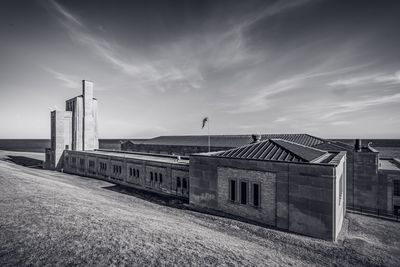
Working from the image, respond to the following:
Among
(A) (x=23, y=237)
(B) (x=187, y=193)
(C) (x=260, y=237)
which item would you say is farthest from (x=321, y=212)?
(A) (x=23, y=237)

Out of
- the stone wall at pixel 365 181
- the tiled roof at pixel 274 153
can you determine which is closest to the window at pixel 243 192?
the tiled roof at pixel 274 153

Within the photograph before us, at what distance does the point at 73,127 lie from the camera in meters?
47.2

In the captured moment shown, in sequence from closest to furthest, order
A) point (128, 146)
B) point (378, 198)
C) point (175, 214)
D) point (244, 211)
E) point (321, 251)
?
point (321, 251) < point (244, 211) < point (175, 214) < point (378, 198) < point (128, 146)

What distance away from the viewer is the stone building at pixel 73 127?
1809 inches

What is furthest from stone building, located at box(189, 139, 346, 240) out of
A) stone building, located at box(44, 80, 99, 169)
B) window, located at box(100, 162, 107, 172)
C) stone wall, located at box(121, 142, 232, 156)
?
stone building, located at box(44, 80, 99, 169)

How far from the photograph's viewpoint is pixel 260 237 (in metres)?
14.5

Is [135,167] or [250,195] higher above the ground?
[135,167]

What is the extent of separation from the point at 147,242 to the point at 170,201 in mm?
13403

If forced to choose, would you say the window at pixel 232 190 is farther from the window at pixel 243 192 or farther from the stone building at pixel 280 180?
the window at pixel 243 192

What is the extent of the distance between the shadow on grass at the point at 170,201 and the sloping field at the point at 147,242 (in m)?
0.97

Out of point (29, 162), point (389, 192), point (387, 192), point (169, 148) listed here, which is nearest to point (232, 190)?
point (387, 192)

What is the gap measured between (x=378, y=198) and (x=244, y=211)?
1692 cm

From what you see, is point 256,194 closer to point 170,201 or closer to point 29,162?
point 170,201

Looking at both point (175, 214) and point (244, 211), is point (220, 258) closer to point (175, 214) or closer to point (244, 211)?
point (244, 211)
